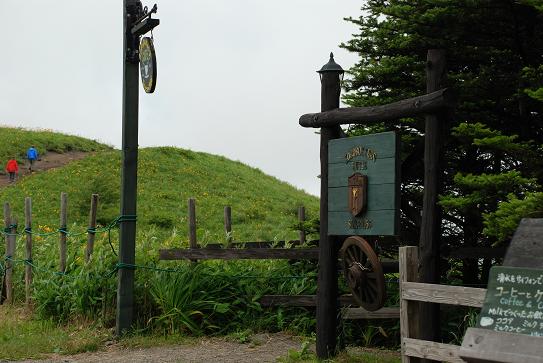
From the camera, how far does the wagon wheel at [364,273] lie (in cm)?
836

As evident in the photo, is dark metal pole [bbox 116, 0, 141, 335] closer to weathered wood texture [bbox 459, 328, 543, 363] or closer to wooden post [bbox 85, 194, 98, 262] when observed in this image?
wooden post [bbox 85, 194, 98, 262]

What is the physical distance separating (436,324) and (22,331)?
6.96 meters

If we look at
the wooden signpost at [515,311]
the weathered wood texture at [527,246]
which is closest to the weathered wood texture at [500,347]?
the wooden signpost at [515,311]

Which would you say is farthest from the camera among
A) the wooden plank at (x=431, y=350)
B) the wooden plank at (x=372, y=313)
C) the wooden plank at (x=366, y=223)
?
the wooden plank at (x=372, y=313)

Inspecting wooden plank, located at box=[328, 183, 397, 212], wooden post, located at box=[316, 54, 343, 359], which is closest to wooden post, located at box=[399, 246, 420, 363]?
wooden plank, located at box=[328, 183, 397, 212]

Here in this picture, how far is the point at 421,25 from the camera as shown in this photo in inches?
416

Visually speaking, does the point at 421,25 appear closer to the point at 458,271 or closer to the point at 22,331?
the point at 458,271

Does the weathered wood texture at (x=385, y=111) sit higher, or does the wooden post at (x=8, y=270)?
the weathered wood texture at (x=385, y=111)

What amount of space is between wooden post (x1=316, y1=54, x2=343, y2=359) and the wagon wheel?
1.54 ft

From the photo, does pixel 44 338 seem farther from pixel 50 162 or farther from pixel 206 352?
pixel 50 162

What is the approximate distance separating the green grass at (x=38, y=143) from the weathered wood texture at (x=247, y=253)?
30212 mm

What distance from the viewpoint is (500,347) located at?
206 inches

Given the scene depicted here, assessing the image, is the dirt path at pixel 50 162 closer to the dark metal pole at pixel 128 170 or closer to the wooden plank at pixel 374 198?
the dark metal pole at pixel 128 170

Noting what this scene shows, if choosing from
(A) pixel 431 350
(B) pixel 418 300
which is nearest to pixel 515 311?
A: (A) pixel 431 350
